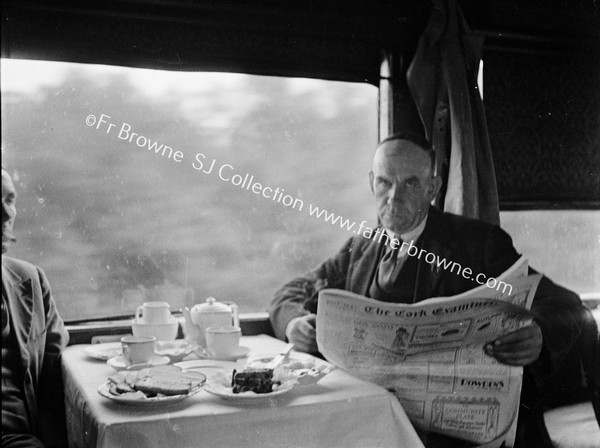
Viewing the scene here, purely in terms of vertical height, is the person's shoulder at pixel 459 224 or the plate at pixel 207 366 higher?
the person's shoulder at pixel 459 224

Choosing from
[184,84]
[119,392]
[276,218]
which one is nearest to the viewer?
[119,392]

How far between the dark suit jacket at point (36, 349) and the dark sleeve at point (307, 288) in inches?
20.8

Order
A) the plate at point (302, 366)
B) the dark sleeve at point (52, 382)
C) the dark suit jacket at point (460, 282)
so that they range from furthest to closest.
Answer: the dark suit jacket at point (460, 282) < the dark sleeve at point (52, 382) < the plate at point (302, 366)

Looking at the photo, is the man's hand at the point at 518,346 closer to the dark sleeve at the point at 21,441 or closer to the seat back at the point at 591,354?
the seat back at the point at 591,354

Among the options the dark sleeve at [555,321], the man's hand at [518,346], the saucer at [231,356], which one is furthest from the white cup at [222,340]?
the dark sleeve at [555,321]

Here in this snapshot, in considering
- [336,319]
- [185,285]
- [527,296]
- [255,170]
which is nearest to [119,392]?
[185,285]

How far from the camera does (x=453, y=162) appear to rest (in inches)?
60.7

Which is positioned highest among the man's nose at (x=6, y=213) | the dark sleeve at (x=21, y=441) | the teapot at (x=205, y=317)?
the man's nose at (x=6, y=213)

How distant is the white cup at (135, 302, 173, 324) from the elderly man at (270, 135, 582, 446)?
0.29 meters

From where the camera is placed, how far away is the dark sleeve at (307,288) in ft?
5.02

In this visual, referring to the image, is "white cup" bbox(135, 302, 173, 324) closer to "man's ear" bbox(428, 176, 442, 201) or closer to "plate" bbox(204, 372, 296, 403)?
"plate" bbox(204, 372, 296, 403)

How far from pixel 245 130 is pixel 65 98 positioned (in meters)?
0.41

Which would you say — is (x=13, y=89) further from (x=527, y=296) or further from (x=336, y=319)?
(x=527, y=296)

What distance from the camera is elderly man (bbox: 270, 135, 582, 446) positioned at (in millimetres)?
1493
